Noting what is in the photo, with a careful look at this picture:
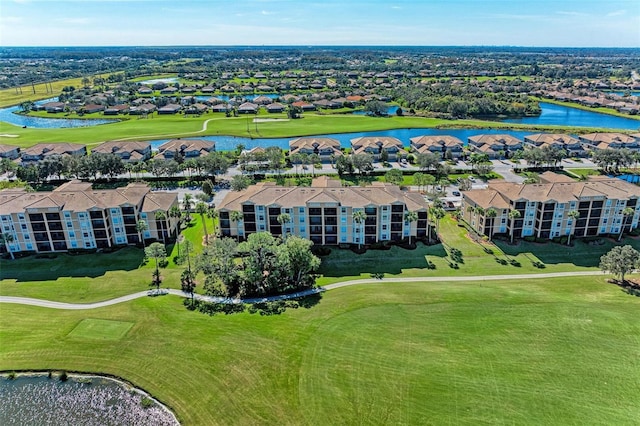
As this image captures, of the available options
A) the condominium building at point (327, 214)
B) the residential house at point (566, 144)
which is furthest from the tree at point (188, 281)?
the residential house at point (566, 144)

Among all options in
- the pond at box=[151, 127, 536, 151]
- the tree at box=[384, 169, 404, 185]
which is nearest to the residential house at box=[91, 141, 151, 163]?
the pond at box=[151, 127, 536, 151]

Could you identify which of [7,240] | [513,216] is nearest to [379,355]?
[513,216]

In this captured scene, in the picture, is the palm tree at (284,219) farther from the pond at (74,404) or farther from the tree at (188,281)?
the pond at (74,404)

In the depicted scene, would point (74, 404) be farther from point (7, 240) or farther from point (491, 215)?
point (491, 215)

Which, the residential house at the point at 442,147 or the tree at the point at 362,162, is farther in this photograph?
the residential house at the point at 442,147

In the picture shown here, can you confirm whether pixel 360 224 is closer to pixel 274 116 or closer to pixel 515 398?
pixel 515 398

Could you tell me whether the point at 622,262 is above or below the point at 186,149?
below

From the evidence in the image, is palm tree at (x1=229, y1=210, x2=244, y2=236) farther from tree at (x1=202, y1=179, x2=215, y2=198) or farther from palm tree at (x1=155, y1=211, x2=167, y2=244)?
tree at (x1=202, y1=179, x2=215, y2=198)
